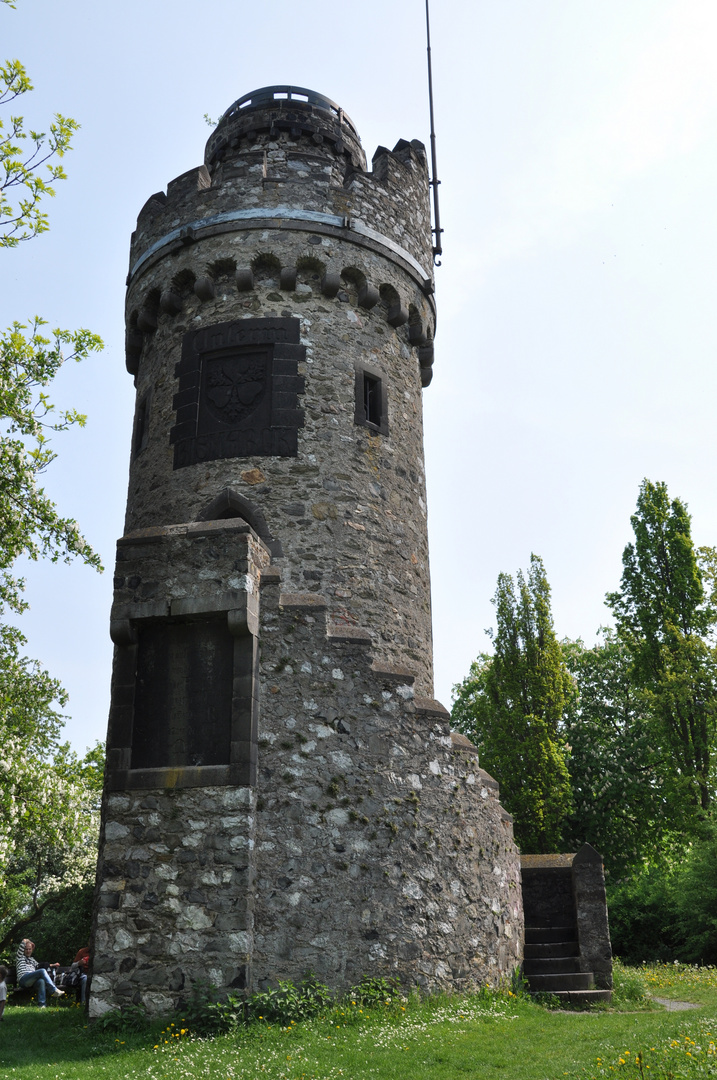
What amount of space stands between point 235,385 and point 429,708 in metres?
5.29

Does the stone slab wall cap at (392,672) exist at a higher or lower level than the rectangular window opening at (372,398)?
lower

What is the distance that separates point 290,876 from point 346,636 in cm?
246

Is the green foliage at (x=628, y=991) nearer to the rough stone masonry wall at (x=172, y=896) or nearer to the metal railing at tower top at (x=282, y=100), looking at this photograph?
the rough stone masonry wall at (x=172, y=896)

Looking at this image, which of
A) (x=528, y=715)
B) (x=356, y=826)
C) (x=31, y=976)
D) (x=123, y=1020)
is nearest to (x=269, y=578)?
(x=356, y=826)

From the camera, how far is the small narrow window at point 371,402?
12.5 metres

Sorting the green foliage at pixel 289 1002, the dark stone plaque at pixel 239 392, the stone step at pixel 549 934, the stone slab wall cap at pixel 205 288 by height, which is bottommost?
the green foliage at pixel 289 1002

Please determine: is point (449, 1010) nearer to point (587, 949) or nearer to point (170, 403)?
point (587, 949)

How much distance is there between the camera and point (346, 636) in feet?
31.1

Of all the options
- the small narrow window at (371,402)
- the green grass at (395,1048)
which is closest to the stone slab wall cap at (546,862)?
the green grass at (395,1048)

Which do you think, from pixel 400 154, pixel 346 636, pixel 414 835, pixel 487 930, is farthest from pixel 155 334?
pixel 487 930

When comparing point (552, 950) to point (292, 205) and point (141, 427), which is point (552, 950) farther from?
point (292, 205)

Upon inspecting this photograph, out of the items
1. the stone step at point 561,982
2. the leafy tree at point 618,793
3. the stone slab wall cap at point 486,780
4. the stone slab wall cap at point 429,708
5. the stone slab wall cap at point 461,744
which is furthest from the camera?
the leafy tree at point 618,793

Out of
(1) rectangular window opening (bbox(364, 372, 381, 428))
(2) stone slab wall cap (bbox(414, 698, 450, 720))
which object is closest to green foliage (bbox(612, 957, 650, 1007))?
(2) stone slab wall cap (bbox(414, 698, 450, 720))

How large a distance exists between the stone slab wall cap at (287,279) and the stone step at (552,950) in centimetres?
953
